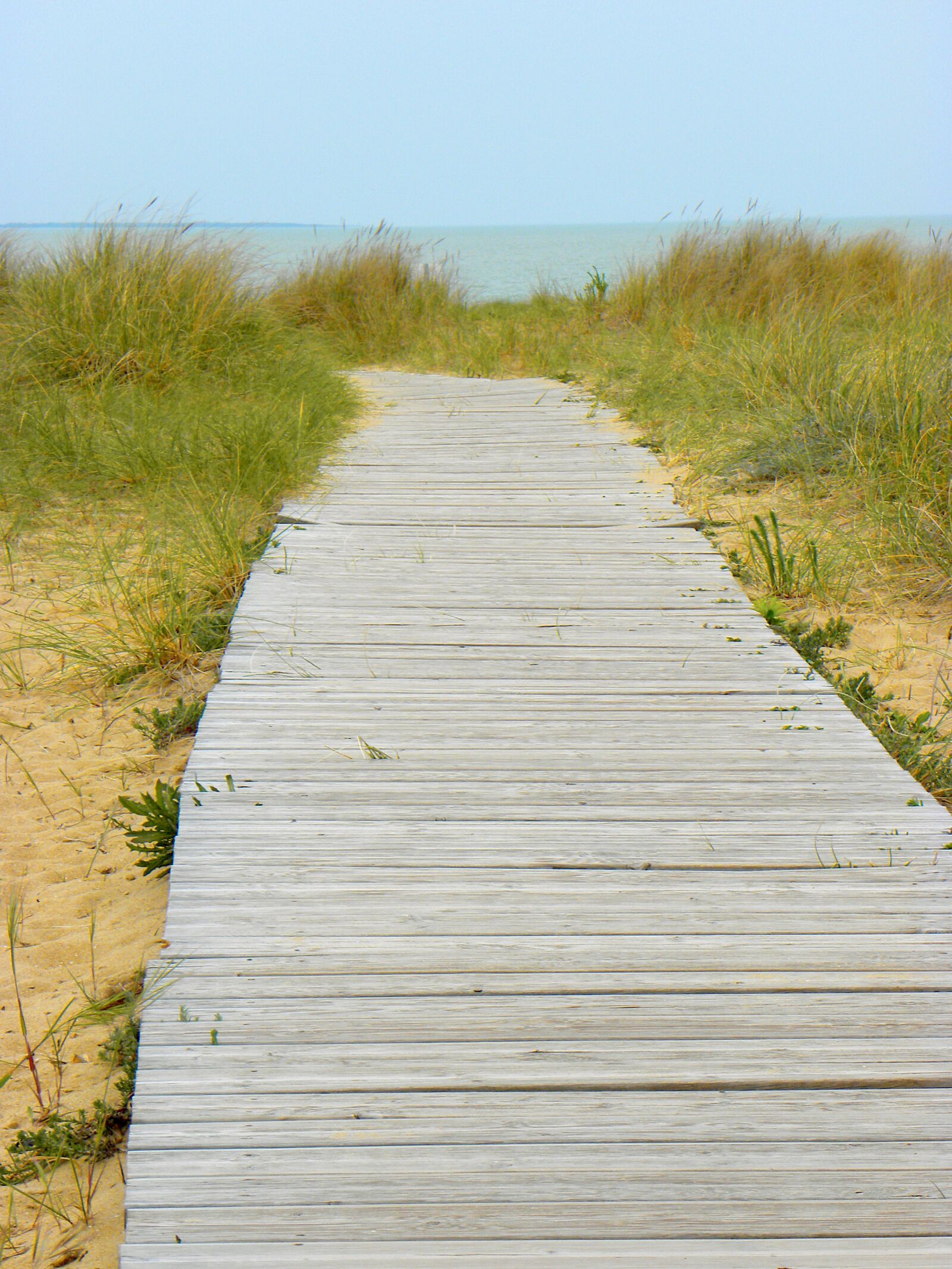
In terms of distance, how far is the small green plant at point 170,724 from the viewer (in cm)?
271

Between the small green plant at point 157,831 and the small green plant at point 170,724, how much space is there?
1.70ft

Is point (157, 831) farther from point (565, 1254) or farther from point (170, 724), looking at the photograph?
point (565, 1254)

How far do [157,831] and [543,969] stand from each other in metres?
0.95

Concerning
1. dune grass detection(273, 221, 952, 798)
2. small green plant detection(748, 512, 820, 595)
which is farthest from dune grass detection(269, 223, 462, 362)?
small green plant detection(748, 512, 820, 595)

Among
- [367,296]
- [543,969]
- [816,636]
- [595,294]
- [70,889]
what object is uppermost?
[595,294]

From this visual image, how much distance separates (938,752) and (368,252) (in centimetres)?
925

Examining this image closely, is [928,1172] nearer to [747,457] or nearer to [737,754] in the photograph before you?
[737,754]

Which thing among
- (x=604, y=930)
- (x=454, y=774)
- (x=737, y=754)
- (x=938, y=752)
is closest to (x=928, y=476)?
(x=938, y=752)

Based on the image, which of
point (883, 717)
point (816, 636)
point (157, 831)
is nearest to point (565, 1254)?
point (157, 831)

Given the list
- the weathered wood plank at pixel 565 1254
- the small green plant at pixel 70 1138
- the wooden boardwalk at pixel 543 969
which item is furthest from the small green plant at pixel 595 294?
the weathered wood plank at pixel 565 1254

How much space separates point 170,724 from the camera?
274 cm

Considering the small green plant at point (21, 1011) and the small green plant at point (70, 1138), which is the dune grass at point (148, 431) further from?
the small green plant at point (70, 1138)

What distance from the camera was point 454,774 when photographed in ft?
7.32

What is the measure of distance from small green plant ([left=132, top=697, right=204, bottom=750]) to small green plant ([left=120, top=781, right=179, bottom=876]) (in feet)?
1.70
